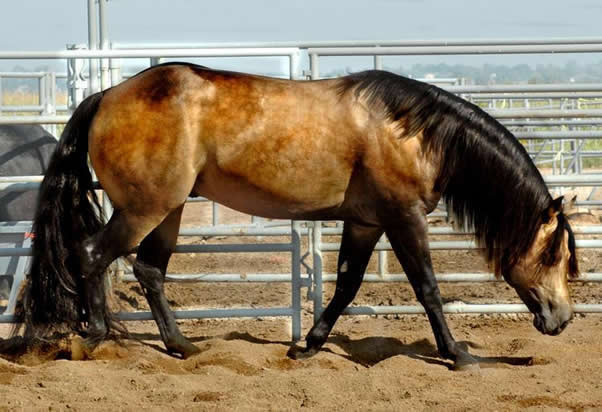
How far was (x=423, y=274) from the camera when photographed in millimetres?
4969

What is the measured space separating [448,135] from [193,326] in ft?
7.42

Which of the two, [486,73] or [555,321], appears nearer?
[555,321]

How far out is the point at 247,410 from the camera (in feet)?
12.5

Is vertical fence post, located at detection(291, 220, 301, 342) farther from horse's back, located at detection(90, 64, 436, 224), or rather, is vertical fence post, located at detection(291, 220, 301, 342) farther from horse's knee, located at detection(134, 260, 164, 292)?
horse's knee, located at detection(134, 260, 164, 292)

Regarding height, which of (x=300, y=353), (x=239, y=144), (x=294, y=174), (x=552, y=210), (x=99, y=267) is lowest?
(x=300, y=353)

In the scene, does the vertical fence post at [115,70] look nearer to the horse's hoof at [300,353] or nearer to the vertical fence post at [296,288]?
the vertical fence post at [296,288]

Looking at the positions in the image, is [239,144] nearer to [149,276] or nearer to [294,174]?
[294,174]

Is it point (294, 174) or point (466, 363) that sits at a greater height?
point (294, 174)

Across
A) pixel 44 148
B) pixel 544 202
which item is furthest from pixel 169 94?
pixel 44 148

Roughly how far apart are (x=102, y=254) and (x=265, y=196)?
93 cm

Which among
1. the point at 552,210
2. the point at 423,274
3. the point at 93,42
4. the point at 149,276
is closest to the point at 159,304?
the point at 149,276

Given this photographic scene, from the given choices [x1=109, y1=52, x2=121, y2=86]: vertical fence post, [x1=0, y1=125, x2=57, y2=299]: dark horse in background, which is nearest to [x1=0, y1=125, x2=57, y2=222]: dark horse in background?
[x1=0, y1=125, x2=57, y2=299]: dark horse in background

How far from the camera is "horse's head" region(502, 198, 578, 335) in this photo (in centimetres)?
495

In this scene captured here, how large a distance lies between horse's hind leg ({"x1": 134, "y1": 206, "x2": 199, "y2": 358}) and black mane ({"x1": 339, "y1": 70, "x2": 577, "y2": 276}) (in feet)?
4.13
